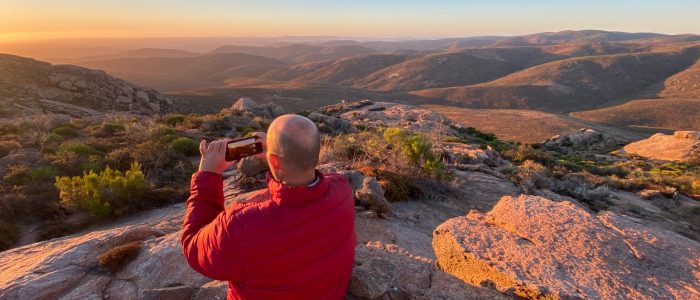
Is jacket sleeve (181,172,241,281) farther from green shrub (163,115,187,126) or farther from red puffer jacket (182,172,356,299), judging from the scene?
green shrub (163,115,187,126)

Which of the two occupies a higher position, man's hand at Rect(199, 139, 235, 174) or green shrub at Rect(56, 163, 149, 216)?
man's hand at Rect(199, 139, 235, 174)

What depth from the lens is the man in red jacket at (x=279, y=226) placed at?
223 cm

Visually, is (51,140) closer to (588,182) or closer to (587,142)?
(588,182)

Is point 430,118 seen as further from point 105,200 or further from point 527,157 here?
point 105,200

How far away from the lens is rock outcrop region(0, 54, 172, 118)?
26.0m

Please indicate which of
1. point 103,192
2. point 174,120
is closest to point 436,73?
point 174,120

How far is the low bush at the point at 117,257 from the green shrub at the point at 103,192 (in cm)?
274

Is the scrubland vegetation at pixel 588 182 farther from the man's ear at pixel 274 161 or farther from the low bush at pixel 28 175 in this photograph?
the low bush at pixel 28 175

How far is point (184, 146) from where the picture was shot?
11805mm

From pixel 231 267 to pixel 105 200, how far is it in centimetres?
643

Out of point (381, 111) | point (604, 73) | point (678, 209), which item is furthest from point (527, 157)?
point (604, 73)

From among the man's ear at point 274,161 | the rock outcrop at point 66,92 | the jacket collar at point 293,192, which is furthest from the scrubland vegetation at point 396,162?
the rock outcrop at point 66,92

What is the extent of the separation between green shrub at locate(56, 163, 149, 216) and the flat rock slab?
604 centimetres

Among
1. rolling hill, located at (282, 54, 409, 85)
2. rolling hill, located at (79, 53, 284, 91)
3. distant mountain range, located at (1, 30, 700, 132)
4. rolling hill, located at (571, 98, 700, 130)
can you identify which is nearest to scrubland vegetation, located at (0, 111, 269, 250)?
distant mountain range, located at (1, 30, 700, 132)
